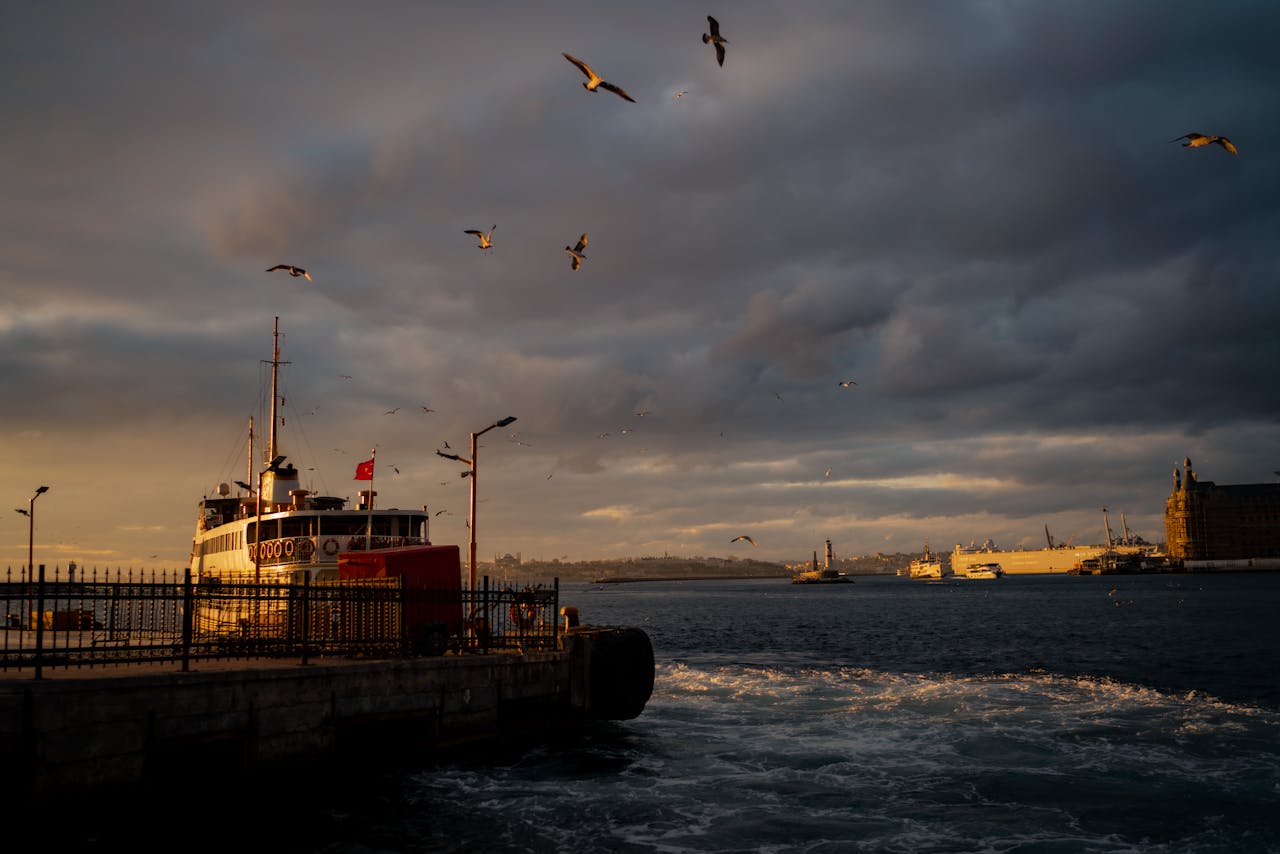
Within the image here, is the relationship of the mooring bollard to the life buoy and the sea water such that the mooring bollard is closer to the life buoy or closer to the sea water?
the life buoy

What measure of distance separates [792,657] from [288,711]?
38472mm

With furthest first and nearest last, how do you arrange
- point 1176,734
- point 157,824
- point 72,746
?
point 1176,734 → point 157,824 → point 72,746

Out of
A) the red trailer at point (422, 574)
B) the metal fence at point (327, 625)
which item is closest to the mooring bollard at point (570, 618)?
the metal fence at point (327, 625)

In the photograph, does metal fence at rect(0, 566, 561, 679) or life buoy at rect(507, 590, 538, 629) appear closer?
metal fence at rect(0, 566, 561, 679)

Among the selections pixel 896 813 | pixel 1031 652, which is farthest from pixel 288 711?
pixel 1031 652

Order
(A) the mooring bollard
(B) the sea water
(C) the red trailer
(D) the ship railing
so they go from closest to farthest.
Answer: (B) the sea water
(C) the red trailer
(A) the mooring bollard
(D) the ship railing

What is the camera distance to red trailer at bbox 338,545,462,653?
23.2 meters

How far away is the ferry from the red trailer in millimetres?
2529

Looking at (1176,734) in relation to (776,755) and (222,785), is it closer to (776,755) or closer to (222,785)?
(776,755)

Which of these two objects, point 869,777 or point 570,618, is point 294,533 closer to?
point 570,618

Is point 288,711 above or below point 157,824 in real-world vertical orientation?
above

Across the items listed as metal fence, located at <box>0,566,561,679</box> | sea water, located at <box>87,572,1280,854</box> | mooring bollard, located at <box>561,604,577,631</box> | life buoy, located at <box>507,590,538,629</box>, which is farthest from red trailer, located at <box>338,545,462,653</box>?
sea water, located at <box>87,572,1280,854</box>

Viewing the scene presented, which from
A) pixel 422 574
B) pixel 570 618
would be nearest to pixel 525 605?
pixel 570 618

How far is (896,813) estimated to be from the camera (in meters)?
17.4
